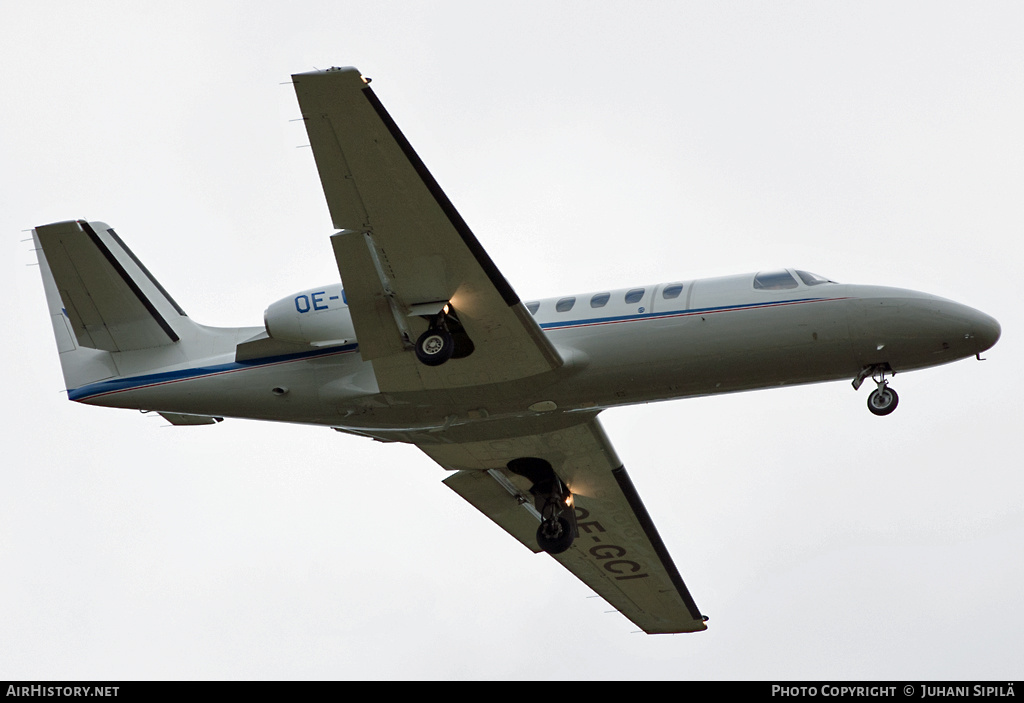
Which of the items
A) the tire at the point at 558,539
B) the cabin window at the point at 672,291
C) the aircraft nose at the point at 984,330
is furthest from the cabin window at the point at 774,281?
the tire at the point at 558,539

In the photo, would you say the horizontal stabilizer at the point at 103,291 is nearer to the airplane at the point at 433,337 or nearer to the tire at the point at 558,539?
the airplane at the point at 433,337

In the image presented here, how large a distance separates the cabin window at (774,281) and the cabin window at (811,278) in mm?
146

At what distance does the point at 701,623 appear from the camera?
25.4 metres

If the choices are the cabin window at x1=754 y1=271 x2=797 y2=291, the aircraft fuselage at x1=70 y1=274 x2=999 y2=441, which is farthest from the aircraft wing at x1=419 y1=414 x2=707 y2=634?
the cabin window at x1=754 y1=271 x2=797 y2=291

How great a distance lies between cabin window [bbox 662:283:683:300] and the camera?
1934 centimetres

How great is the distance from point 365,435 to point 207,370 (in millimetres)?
2790

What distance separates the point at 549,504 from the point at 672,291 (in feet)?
18.1

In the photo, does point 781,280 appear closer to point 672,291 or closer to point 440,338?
point 672,291

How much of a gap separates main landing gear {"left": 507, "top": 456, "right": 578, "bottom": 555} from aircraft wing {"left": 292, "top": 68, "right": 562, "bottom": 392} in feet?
13.0

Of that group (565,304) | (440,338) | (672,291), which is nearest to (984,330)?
(672,291)

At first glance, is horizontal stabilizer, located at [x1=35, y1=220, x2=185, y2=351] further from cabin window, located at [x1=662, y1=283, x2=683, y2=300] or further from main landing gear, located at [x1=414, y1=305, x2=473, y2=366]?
cabin window, located at [x1=662, y1=283, x2=683, y2=300]

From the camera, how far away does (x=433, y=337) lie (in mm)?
18672

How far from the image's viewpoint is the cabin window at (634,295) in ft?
63.8
